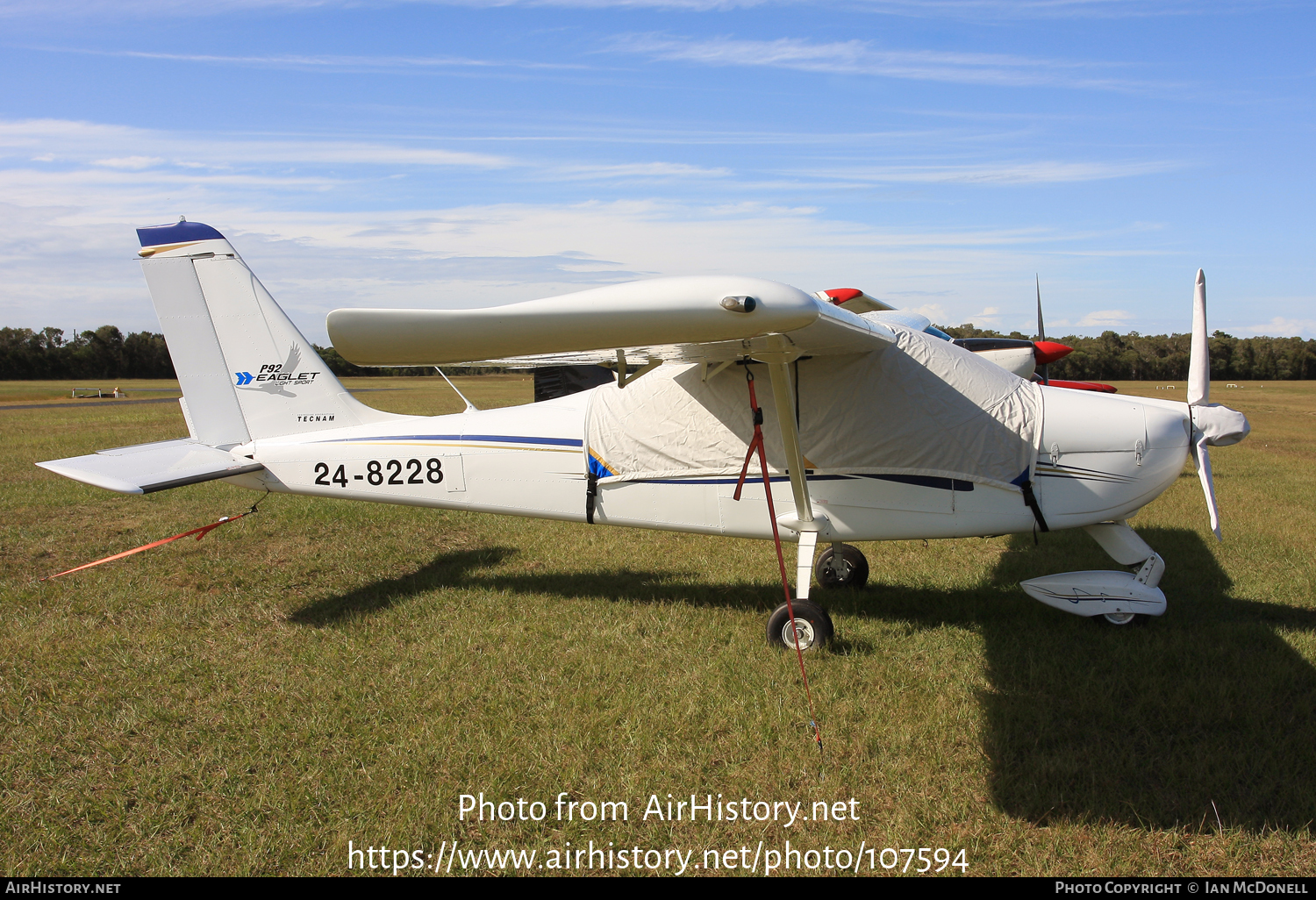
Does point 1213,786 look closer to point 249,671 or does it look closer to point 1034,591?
point 1034,591

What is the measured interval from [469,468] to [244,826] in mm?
3286

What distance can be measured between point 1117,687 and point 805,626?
1859 mm

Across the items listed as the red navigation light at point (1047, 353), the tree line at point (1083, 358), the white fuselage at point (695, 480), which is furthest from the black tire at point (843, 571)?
the tree line at point (1083, 358)

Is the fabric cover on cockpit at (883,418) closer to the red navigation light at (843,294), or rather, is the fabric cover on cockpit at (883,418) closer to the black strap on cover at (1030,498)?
the black strap on cover at (1030,498)

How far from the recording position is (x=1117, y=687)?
14.8 ft

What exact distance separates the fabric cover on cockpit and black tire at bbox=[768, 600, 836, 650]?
1.03 metres

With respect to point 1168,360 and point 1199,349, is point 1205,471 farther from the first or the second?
point 1168,360

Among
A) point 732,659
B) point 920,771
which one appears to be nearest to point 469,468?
point 732,659

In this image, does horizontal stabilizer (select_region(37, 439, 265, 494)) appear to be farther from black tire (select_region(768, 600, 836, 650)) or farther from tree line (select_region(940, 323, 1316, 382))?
tree line (select_region(940, 323, 1316, 382))

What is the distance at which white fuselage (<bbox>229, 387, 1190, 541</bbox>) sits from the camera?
5.37m

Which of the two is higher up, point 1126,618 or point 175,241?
point 175,241

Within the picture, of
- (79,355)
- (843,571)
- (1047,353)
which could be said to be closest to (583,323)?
(843,571)

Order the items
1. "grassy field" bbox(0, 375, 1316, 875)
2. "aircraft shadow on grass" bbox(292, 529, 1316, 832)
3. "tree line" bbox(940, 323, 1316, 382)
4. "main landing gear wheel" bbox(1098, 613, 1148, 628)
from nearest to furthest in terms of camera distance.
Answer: "grassy field" bbox(0, 375, 1316, 875)
"aircraft shadow on grass" bbox(292, 529, 1316, 832)
"main landing gear wheel" bbox(1098, 613, 1148, 628)
"tree line" bbox(940, 323, 1316, 382)

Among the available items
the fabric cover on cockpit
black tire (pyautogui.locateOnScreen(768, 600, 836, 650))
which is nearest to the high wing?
the fabric cover on cockpit
